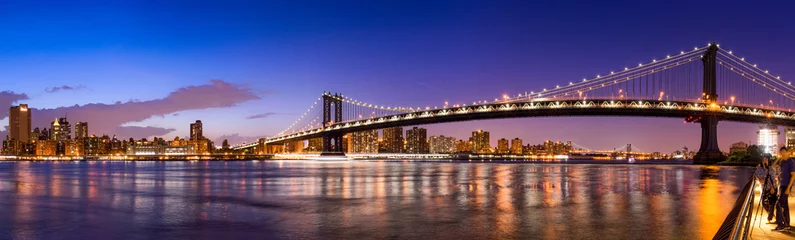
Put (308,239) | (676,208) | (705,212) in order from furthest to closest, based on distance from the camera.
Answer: (676,208) → (705,212) → (308,239)

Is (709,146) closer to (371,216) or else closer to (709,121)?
(709,121)

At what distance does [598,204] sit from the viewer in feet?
61.4

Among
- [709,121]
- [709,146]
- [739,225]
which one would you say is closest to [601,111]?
[709,121]

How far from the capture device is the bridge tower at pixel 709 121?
7250cm

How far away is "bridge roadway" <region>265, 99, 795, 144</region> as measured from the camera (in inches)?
2985

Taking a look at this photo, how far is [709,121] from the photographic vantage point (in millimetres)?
73438

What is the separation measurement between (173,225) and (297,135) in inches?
4339

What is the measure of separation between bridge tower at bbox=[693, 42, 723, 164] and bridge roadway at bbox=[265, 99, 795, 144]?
965 mm

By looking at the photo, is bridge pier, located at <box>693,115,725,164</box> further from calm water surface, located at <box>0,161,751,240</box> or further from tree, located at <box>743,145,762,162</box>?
calm water surface, located at <box>0,161,751,240</box>

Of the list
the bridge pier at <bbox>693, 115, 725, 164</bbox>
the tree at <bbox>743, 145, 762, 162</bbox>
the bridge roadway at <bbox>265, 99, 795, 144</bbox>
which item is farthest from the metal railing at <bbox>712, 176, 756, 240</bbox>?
the bridge roadway at <bbox>265, 99, 795, 144</bbox>

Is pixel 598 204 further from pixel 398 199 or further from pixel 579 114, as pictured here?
pixel 579 114

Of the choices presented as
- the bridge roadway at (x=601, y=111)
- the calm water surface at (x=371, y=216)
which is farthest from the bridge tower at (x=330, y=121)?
the calm water surface at (x=371, y=216)

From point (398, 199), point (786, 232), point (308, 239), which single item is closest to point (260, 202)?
point (398, 199)

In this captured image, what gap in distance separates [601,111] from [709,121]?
12.9m
